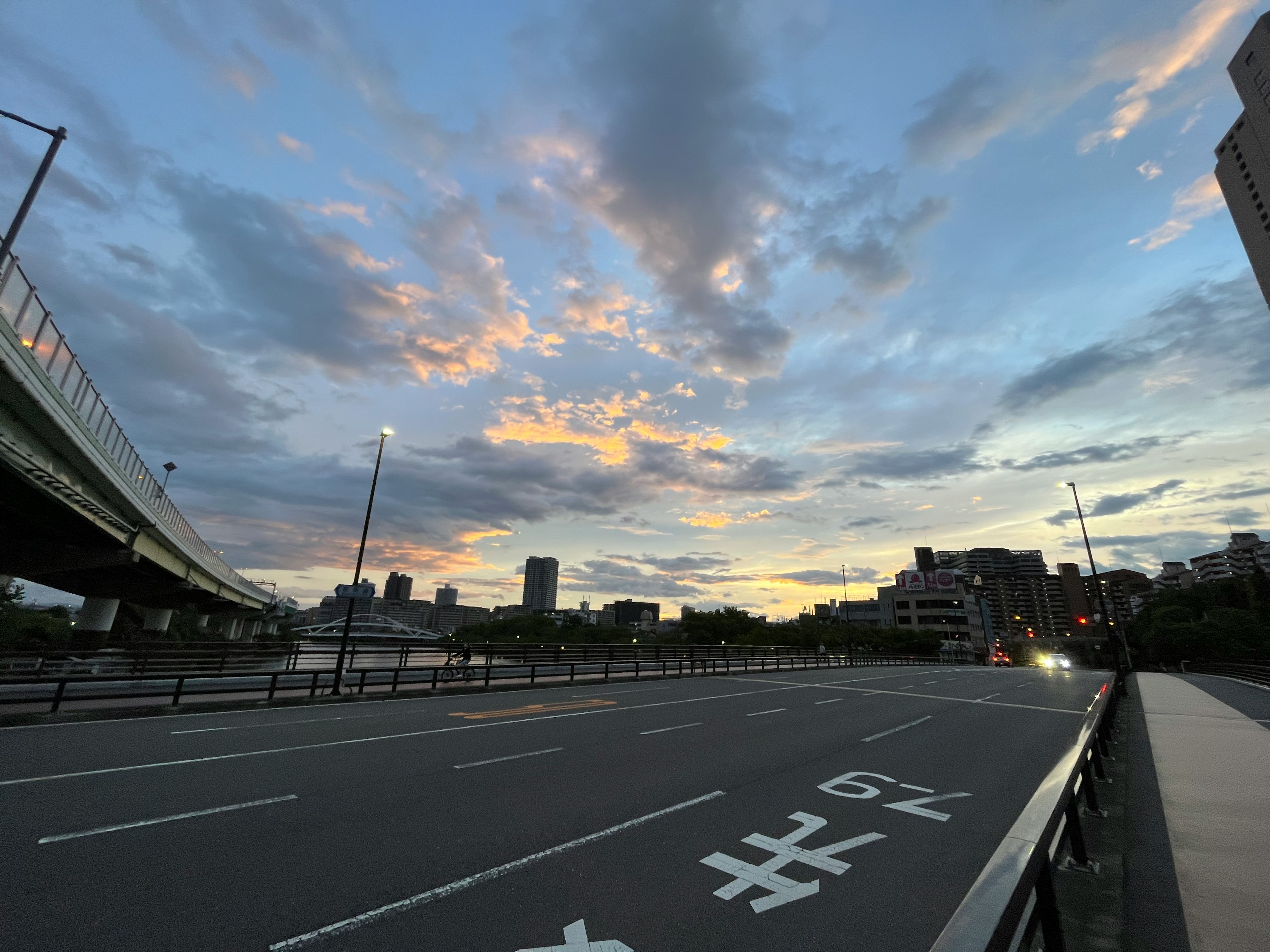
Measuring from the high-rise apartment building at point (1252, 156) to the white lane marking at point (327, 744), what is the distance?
167 m

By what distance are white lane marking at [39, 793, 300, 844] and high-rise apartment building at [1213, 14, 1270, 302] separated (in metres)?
173

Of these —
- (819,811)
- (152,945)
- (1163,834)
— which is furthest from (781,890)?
(152,945)

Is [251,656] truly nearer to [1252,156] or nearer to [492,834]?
[492,834]

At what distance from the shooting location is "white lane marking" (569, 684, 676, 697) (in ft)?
69.0

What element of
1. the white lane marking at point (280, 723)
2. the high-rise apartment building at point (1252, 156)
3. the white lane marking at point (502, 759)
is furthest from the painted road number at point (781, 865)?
the high-rise apartment building at point (1252, 156)

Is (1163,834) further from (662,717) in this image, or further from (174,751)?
(174,751)

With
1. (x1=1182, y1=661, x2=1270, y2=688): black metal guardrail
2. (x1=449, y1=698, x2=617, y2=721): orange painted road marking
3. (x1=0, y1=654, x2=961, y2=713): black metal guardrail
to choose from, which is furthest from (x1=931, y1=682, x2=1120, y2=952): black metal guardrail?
(x1=1182, y1=661, x2=1270, y2=688): black metal guardrail

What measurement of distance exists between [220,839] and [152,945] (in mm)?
2217

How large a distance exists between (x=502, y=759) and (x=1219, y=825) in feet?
33.2

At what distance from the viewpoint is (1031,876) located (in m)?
2.93

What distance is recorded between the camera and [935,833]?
6.76m

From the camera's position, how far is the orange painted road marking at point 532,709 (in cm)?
1505

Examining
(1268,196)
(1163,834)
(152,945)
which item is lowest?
(152,945)

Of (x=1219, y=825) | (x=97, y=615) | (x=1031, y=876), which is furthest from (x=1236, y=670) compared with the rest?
(x=97, y=615)
